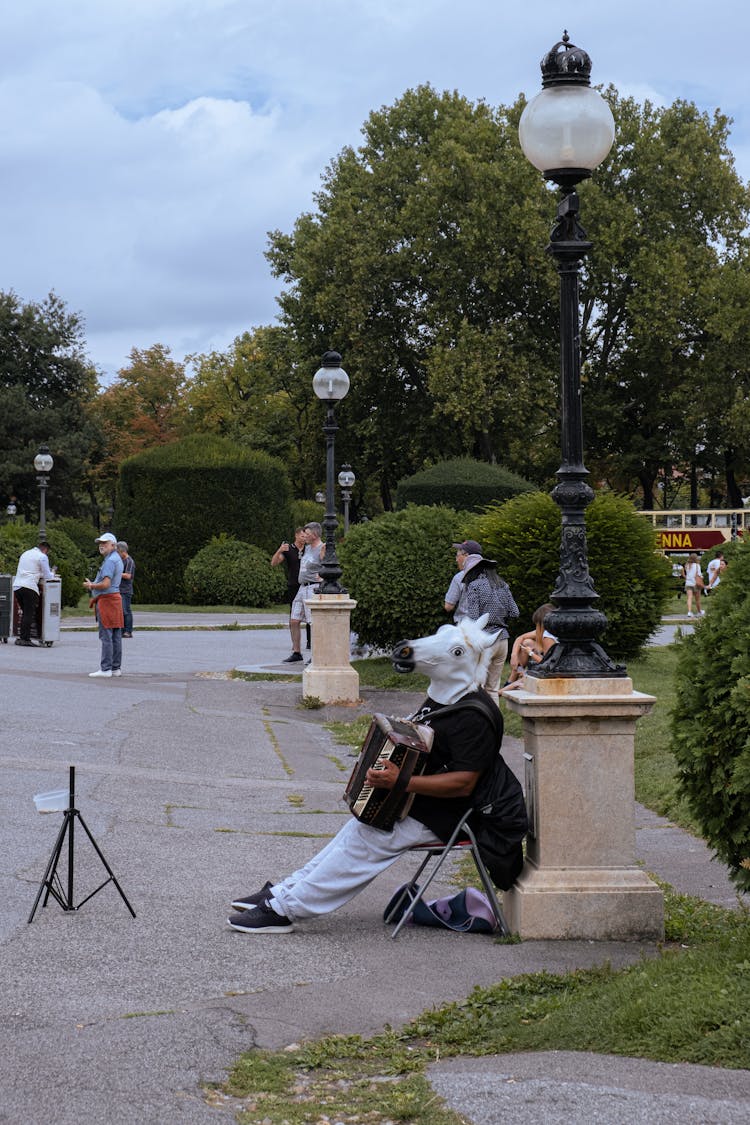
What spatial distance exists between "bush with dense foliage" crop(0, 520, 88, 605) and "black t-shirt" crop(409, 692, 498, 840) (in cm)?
2479

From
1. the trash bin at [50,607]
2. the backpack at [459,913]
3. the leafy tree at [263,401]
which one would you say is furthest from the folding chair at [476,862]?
the leafy tree at [263,401]

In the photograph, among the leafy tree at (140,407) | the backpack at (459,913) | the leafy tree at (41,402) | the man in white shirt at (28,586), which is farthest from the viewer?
the leafy tree at (140,407)

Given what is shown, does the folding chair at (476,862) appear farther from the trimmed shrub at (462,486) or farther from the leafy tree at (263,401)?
the leafy tree at (263,401)

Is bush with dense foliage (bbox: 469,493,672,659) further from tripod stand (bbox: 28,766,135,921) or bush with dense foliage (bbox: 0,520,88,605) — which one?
bush with dense foliage (bbox: 0,520,88,605)

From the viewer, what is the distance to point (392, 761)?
19.3ft

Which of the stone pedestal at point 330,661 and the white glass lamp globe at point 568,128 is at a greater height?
the white glass lamp globe at point 568,128

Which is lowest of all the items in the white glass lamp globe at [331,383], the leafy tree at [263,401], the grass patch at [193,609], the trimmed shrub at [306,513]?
the grass patch at [193,609]

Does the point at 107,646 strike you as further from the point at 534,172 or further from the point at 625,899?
the point at 534,172

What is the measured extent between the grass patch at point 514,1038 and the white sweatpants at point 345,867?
38.9 inches

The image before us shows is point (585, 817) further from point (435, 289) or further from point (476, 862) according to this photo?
point (435, 289)

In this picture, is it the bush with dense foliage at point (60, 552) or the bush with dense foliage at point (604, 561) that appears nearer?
the bush with dense foliage at point (604, 561)

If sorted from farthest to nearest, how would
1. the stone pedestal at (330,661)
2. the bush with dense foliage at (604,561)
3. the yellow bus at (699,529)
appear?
the yellow bus at (699,529) < the bush with dense foliage at (604,561) < the stone pedestal at (330,661)

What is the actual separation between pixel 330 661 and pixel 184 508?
71.3 ft

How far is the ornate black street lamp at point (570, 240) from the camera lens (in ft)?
20.9
